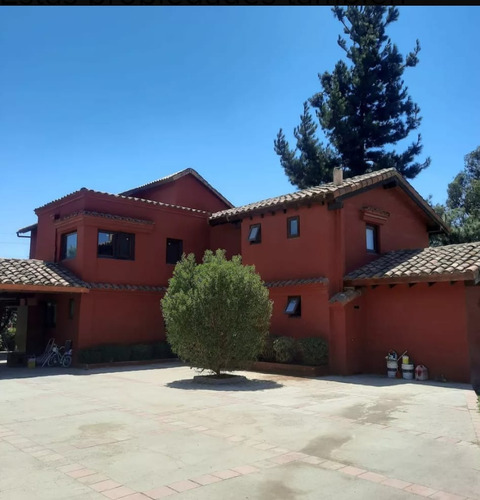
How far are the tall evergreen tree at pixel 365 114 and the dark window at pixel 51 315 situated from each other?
15.7 m

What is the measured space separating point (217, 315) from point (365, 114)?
18.9m

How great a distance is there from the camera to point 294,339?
48.0 feet

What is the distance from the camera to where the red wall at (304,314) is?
14.3 meters

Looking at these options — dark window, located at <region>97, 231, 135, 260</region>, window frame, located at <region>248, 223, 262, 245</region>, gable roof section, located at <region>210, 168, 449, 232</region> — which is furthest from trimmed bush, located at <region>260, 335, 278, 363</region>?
dark window, located at <region>97, 231, 135, 260</region>

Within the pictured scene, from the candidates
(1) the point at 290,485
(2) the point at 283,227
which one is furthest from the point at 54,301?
(1) the point at 290,485

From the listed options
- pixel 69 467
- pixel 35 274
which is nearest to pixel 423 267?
pixel 69 467

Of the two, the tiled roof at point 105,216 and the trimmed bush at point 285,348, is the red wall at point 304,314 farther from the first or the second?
the tiled roof at point 105,216

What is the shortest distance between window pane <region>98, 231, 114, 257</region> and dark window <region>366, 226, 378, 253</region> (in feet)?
31.2

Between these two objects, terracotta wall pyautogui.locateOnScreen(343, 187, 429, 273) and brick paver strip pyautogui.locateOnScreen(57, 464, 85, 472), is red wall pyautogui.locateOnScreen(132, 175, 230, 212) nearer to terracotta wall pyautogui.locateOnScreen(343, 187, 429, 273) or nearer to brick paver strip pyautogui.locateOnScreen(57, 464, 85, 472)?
terracotta wall pyautogui.locateOnScreen(343, 187, 429, 273)

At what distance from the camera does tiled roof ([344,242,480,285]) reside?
1187 centimetres

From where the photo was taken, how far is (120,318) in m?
17.7

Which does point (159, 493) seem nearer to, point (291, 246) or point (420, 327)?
point (420, 327)

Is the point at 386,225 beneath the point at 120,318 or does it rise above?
above

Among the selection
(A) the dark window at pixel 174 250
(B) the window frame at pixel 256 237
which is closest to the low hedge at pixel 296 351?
(B) the window frame at pixel 256 237
